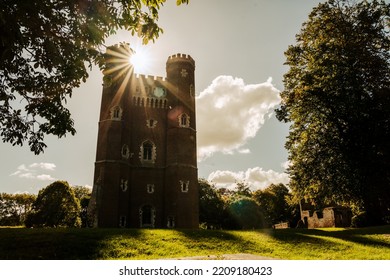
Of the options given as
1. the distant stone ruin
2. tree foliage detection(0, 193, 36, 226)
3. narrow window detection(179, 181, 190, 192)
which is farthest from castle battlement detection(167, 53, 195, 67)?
tree foliage detection(0, 193, 36, 226)

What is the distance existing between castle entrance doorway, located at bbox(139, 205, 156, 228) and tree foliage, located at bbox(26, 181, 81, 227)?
6.59 m

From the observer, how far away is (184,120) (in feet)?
110

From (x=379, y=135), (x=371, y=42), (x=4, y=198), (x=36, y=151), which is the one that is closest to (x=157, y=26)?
(x=36, y=151)

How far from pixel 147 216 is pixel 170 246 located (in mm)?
18417

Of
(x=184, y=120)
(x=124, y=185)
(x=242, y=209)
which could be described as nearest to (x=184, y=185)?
(x=124, y=185)

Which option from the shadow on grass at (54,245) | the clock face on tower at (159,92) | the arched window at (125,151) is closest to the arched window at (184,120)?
the clock face on tower at (159,92)

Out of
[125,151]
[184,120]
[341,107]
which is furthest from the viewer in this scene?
[184,120]

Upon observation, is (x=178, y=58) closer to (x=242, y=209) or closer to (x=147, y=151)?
(x=147, y=151)

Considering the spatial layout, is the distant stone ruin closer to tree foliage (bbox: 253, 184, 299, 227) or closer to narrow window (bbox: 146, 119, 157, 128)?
narrow window (bbox: 146, 119, 157, 128)

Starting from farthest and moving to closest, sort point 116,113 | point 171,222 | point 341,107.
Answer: point 116,113
point 171,222
point 341,107

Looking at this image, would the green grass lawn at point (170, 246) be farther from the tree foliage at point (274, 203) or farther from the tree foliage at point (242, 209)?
the tree foliage at point (274, 203)

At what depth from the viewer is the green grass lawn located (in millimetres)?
10961

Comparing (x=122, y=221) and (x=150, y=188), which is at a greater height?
(x=150, y=188)

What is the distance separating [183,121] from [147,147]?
485 centimetres
